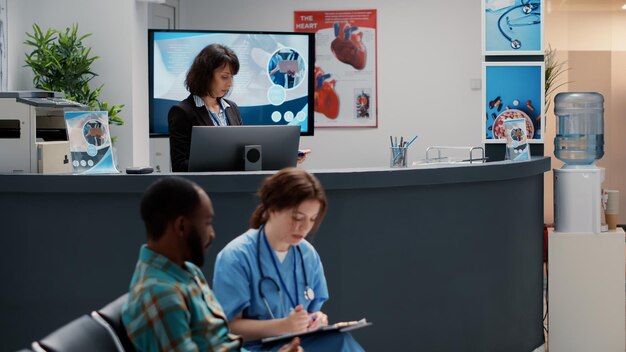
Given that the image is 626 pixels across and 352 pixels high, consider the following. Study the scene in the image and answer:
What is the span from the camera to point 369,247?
4148mm

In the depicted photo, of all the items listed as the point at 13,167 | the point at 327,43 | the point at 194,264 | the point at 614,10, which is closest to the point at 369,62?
the point at 327,43

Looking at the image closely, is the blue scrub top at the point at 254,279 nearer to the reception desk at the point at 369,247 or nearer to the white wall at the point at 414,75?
the reception desk at the point at 369,247

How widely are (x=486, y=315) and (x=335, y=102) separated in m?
4.40

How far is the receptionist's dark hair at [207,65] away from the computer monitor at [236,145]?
0.55m

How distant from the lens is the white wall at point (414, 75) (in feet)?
27.9

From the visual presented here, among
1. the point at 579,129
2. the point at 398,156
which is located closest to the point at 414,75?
the point at 579,129

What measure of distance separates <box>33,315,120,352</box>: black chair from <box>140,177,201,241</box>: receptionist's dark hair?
0.26 m

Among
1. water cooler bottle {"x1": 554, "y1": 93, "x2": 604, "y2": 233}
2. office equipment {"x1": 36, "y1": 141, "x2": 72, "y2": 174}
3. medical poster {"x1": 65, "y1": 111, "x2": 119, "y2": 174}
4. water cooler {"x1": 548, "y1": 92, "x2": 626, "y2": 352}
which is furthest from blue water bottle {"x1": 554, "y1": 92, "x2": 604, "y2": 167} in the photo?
office equipment {"x1": 36, "y1": 141, "x2": 72, "y2": 174}

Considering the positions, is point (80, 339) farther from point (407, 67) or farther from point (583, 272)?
point (407, 67)

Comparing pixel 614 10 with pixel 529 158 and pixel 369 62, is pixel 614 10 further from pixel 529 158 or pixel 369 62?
pixel 529 158

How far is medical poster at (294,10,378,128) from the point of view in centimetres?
862

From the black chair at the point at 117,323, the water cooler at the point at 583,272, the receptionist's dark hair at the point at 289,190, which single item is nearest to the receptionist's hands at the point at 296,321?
the receptionist's dark hair at the point at 289,190

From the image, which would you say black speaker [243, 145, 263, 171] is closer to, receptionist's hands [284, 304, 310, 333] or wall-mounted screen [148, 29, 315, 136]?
receptionist's hands [284, 304, 310, 333]

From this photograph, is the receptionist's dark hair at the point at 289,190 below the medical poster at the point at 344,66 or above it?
below
